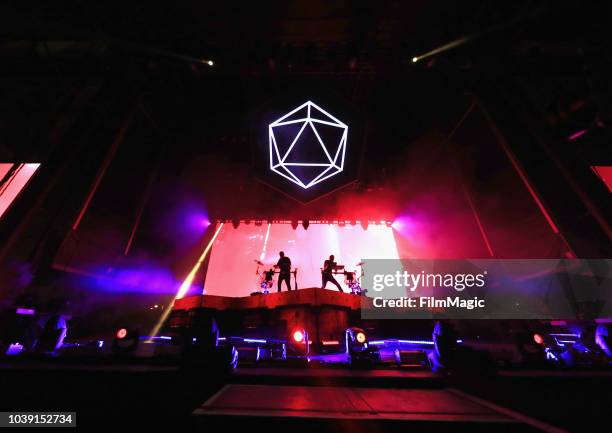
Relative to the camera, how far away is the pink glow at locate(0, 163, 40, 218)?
192 inches

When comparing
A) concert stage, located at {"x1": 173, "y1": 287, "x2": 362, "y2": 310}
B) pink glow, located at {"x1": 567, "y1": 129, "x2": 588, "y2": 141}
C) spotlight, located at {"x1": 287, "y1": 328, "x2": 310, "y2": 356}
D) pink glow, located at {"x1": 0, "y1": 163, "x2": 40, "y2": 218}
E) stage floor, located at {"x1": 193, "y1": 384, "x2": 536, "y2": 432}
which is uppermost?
pink glow, located at {"x1": 0, "y1": 163, "x2": 40, "y2": 218}

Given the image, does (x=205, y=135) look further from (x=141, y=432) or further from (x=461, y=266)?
(x=461, y=266)

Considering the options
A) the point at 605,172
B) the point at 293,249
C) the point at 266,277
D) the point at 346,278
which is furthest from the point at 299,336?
the point at 605,172

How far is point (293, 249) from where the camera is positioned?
1197 centimetres

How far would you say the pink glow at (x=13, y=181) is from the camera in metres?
4.87

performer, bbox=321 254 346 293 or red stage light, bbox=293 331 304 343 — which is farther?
performer, bbox=321 254 346 293

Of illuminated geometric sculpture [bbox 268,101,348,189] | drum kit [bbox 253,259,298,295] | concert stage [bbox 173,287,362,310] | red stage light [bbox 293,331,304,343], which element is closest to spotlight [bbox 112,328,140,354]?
concert stage [bbox 173,287,362,310]

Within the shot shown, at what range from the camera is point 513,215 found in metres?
5.98

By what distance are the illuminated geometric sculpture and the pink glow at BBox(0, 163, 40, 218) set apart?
5.02 metres

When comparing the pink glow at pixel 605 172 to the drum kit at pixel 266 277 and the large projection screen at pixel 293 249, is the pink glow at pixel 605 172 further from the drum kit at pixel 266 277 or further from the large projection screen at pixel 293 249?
the drum kit at pixel 266 277

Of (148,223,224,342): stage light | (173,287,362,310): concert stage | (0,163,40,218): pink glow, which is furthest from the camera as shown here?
(148,223,224,342): stage light

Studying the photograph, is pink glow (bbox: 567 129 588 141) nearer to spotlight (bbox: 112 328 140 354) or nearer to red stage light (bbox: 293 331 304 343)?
red stage light (bbox: 293 331 304 343)

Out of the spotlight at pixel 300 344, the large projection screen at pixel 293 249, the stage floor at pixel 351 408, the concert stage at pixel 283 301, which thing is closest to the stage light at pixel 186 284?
the large projection screen at pixel 293 249

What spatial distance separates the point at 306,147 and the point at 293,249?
746 centimetres
